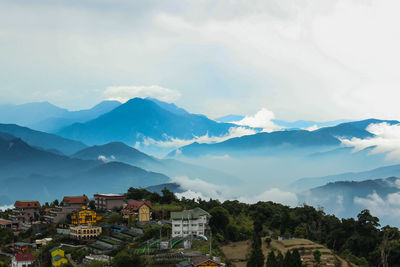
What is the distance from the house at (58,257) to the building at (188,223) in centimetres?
939

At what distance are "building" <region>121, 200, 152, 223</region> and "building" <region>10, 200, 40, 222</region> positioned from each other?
1103 centimetres

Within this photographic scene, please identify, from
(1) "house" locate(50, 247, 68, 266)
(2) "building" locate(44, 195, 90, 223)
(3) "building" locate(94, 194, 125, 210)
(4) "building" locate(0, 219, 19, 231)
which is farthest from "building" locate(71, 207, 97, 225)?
(4) "building" locate(0, 219, 19, 231)

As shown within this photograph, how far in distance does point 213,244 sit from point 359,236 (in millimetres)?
14498

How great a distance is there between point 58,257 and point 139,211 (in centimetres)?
1005

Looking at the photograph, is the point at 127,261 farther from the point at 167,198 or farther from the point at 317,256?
the point at 167,198

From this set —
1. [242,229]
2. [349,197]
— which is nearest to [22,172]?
[349,197]

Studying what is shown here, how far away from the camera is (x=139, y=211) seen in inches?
1695

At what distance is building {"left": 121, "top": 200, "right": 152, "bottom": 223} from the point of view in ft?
142

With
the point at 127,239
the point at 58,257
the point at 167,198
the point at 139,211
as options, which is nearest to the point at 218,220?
the point at 139,211

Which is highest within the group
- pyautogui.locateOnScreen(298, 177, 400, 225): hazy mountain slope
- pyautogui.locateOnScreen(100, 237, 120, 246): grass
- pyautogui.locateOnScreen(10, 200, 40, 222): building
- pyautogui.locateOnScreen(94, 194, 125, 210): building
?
pyautogui.locateOnScreen(298, 177, 400, 225): hazy mountain slope

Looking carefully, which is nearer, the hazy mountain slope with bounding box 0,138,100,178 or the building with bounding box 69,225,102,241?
the building with bounding box 69,225,102,241

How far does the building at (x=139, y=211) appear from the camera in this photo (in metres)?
43.2

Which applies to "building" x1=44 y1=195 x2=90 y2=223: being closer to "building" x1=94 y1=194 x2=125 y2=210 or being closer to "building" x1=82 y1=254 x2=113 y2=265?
"building" x1=94 y1=194 x2=125 y2=210

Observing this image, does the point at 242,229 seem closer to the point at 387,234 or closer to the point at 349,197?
the point at 387,234
